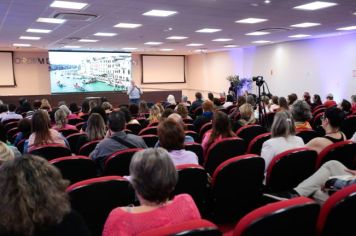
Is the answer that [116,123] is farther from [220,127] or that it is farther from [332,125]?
[332,125]

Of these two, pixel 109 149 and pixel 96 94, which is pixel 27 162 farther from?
pixel 96 94

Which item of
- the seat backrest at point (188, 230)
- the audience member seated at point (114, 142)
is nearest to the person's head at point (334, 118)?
the audience member seated at point (114, 142)

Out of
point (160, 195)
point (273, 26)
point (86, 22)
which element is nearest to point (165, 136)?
point (160, 195)

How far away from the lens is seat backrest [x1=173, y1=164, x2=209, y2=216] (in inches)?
99.4

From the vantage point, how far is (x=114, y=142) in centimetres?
371

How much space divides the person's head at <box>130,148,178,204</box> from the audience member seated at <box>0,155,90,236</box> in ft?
1.19

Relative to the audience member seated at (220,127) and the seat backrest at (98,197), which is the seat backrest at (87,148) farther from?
the seat backrest at (98,197)

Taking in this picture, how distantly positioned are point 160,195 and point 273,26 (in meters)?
10.8

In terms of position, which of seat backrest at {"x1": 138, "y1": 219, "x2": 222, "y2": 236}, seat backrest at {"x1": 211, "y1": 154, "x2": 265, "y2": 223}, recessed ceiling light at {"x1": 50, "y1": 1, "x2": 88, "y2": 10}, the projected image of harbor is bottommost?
seat backrest at {"x1": 211, "y1": 154, "x2": 265, "y2": 223}

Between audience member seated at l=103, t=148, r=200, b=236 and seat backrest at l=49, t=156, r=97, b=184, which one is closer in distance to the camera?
audience member seated at l=103, t=148, r=200, b=236

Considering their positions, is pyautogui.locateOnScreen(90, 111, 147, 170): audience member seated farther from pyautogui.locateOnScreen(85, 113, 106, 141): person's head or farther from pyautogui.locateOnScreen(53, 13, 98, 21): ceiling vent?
pyautogui.locateOnScreen(53, 13, 98, 21): ceiling vent

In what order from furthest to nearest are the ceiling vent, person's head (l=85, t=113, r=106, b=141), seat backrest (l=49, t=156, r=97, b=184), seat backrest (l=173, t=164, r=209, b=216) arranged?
the ceiling vent
person's head (l=85, t=113, r=106, b=141)
seat backrest (l=49, t=156, r=97, b=184)
seat backrest (l=173, t=164, r=209, b=216)

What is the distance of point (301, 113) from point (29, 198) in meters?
4.30

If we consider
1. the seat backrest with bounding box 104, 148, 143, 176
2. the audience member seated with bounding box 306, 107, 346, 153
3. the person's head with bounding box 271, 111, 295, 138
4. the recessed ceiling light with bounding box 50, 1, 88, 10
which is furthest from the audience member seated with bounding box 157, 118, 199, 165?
the recessed ceiling light with bounding box 50, 1, 88, 10
